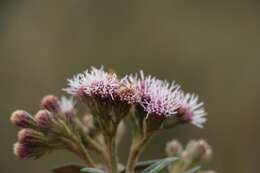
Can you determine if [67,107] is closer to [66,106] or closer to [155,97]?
[66,106]

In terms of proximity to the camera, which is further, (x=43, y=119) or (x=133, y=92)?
(x=43, y=119)

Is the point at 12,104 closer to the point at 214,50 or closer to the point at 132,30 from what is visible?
the point at 132,30

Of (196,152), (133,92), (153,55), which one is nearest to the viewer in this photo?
(133,92)

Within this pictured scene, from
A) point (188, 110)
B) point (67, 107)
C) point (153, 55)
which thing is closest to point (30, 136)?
point (67, 107)

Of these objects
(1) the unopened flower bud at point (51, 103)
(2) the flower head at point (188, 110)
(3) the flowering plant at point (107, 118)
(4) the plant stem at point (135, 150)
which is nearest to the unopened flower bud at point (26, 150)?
(3) the flowering plant at point (107, 118)

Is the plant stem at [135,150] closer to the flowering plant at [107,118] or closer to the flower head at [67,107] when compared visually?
the flowering plant at [107,118]

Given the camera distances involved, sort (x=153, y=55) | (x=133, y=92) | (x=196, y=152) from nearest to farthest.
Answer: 1. (x=133, y=92)
2. (x=196, y=152)
3. (x=153, y=55)
